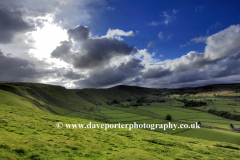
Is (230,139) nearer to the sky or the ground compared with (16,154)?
nearer to the ground

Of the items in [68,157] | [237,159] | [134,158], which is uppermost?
[68,157]

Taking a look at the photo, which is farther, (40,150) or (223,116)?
(223,116)

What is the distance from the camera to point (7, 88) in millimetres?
105812

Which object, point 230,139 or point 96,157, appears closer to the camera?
point 96,157

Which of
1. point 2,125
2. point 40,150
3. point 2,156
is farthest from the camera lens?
point 2,125

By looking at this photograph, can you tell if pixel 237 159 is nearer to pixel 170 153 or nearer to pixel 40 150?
pixel 170 153

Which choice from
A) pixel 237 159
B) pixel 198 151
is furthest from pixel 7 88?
pixel 237 159

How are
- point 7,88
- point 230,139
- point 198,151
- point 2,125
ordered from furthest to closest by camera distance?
1. point 7,88
2. point 230,139
3. point 198,151
4. point 2,125

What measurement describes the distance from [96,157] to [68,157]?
4.00 m

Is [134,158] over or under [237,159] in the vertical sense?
over

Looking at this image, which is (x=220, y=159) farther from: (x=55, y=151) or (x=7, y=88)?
(x=7, y=88)

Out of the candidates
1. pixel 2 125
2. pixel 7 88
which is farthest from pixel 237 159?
pixel 7 88

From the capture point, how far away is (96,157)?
16.6 metres

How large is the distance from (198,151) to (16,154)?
33696 millimetres
